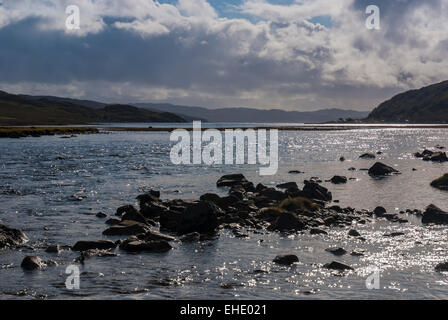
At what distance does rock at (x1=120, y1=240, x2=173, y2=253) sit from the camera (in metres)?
20.5

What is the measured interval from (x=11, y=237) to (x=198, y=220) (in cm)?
978

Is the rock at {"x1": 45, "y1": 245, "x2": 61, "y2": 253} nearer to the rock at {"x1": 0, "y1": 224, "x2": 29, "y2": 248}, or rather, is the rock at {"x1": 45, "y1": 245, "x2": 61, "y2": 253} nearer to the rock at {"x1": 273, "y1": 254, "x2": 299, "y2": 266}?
the rock at {"x1": 0, "y1": 224, "x2": 29, "y2": 248}

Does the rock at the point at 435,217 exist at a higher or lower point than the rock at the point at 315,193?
lower

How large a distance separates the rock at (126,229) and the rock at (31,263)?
227 inches

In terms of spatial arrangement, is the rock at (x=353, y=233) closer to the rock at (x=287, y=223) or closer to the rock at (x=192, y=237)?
the rock at (x=287, y=223)

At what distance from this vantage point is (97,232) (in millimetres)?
24156

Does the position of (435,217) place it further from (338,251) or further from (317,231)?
(338,251)

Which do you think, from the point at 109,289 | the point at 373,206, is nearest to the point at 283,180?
the point at 373,206

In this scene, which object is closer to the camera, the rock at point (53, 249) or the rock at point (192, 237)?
the rock at point (53, 249)

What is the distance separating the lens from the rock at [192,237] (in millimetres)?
22977

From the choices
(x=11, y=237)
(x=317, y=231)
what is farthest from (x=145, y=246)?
(x=317, y=231)

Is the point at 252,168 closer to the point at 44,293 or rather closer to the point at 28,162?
the point at 28,162

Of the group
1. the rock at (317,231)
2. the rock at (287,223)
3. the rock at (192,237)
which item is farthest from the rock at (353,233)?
the rock at (192,237)

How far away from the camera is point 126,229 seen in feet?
78.6
